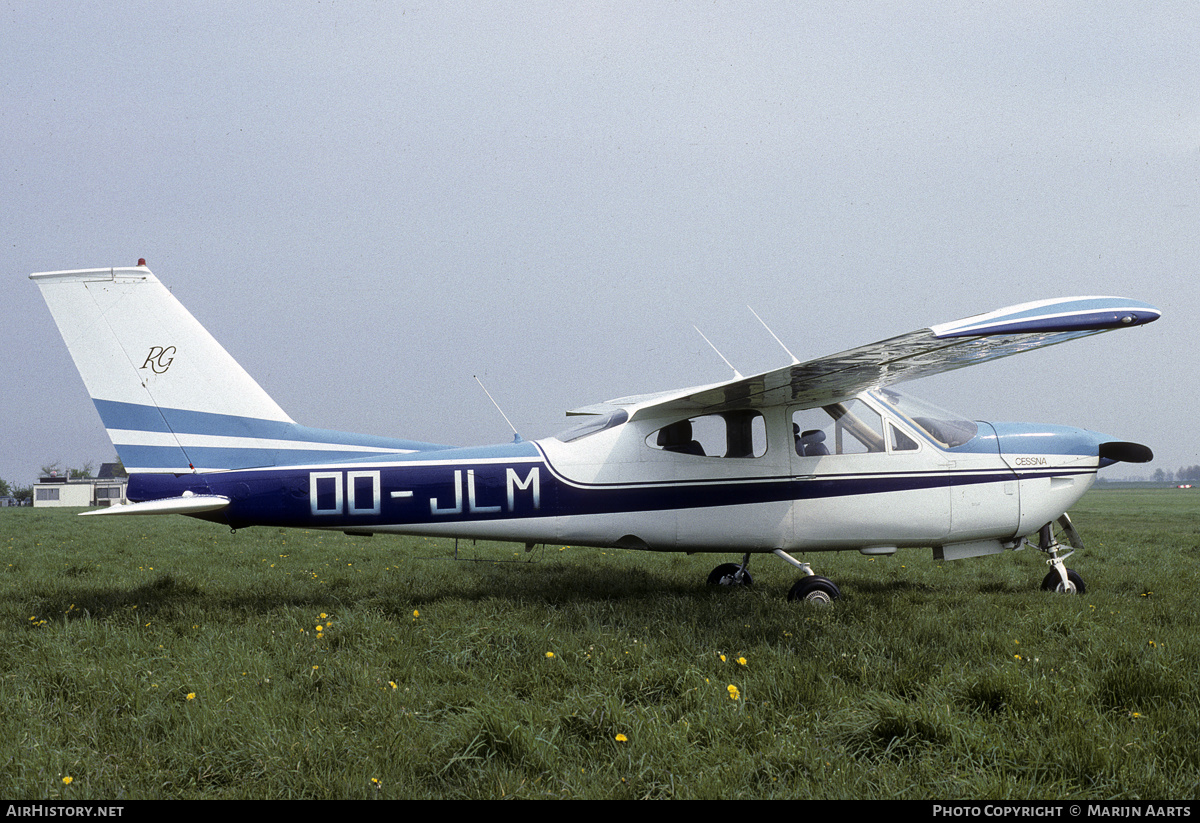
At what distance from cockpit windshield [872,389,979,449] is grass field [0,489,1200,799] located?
1535mm

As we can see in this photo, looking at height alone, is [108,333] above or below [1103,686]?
above

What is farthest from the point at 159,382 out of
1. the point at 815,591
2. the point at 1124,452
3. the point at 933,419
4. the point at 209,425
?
the point at 1124,452

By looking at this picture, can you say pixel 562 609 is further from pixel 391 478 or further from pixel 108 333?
pixel 108 333

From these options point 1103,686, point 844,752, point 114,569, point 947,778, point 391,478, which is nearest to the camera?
point 947,778

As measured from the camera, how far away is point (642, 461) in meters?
6.90

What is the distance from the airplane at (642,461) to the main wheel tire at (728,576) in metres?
0.87

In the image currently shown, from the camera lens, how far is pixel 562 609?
606 centimetres

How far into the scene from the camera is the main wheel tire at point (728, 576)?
7844mm

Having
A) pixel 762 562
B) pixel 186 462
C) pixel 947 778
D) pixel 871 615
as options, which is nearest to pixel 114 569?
pixel 186 462

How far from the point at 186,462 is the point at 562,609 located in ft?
11.7

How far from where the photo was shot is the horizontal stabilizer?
557 centimetres

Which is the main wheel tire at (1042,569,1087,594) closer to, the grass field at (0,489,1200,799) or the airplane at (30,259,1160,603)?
the airplane at (30,259,1160,603)

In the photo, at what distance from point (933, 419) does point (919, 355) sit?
149 centimetres

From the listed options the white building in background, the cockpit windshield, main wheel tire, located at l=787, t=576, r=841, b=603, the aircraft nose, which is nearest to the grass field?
main wheel tire, located at l=787, t=576, r=841, b=603
